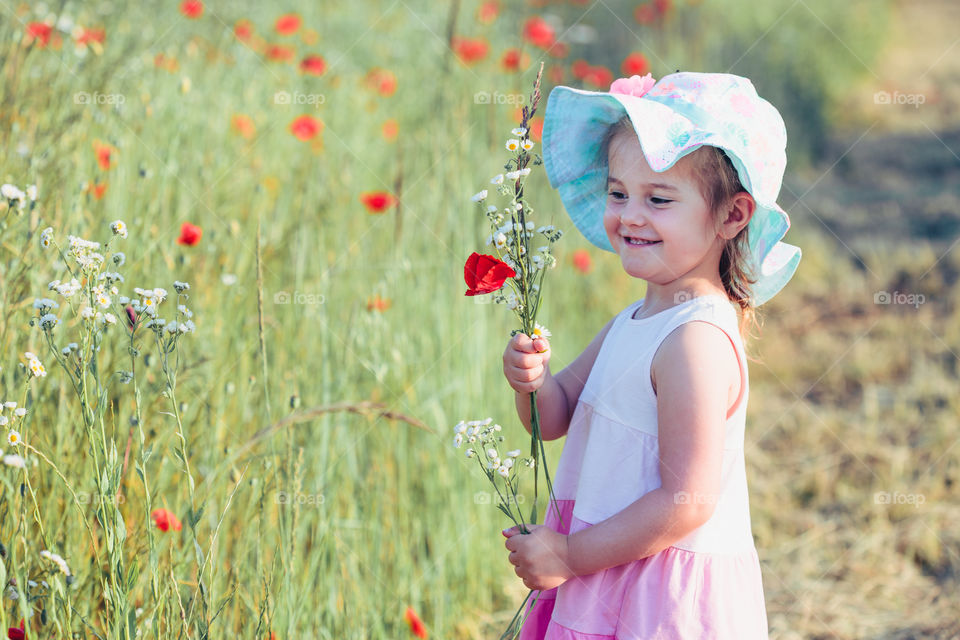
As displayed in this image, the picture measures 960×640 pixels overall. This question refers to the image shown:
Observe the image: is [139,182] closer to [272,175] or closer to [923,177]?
[272,175]

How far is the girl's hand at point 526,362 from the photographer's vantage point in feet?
4.15

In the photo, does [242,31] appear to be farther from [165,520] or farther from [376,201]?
[165,520]

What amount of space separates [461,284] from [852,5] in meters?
7.74

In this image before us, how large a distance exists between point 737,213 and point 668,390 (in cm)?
31

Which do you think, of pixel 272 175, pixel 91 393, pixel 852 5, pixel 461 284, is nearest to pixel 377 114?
pixel 272 175

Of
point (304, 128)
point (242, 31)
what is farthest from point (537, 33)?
point (242, 31)

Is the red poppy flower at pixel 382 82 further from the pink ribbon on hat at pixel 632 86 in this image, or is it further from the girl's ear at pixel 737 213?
the girl's ear at pixel 737 213

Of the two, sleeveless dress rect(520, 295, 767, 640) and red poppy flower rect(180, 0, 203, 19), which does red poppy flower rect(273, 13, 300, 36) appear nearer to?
red poppy flower rect(180, 0, 203, 19)

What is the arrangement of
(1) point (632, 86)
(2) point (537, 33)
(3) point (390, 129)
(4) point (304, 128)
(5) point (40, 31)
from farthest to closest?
1. (3) point (390, 129)
2. (2) point (537, 33)
3. (4) point (304, 128)
4. (5) point (40, 31)
5. (1) point (632, 86)

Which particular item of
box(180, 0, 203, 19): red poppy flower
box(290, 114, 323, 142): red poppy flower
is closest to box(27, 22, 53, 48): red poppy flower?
box(180, 0, 203, 19): red poppy flower

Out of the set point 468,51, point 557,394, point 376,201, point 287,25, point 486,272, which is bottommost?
point 557,394

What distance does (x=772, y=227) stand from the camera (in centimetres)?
136

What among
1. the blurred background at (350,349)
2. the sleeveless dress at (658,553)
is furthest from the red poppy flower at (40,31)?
the sleeveless dress at (658,553)

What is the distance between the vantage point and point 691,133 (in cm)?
128
